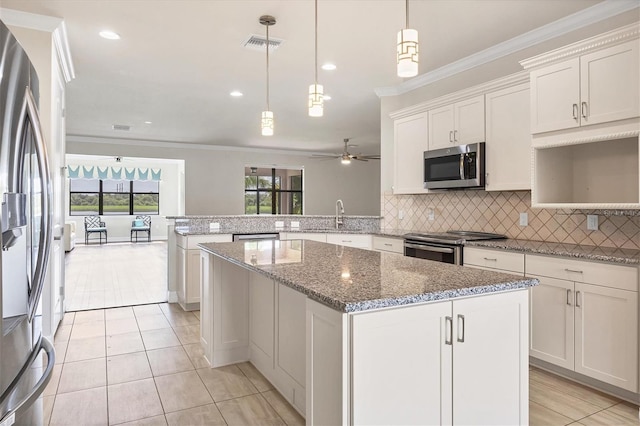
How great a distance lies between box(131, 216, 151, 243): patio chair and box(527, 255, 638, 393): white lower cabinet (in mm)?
11977

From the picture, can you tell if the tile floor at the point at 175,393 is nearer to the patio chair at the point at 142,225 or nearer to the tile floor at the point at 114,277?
the tile floor at the point at 114,277

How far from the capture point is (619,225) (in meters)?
2.93

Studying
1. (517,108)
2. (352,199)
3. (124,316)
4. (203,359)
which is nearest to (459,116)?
(517,108)

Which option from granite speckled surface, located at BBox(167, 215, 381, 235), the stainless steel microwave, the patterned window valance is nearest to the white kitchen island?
the stainless steel microwave

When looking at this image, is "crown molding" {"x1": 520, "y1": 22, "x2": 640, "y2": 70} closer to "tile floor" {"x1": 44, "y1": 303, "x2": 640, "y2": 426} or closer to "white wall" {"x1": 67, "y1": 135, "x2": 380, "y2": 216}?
"tile floor" {"x1": 44, "y1": 303, "x2": 640, "y2": 426}

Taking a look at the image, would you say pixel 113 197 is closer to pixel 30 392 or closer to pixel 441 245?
pixel 441 245

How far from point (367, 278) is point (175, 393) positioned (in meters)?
1.61

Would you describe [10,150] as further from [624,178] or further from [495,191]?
[495,191]

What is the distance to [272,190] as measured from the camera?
10.9 m

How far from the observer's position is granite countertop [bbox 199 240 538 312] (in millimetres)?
1421

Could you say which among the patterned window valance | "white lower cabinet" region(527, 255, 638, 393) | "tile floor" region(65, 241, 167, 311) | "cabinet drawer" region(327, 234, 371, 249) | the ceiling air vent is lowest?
"tile floor" region(65, 241, 167, 311)

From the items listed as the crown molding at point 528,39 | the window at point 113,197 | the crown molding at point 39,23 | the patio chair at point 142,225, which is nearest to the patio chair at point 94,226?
the window at point 113,197

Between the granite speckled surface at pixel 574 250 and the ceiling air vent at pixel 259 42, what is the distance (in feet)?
7.81

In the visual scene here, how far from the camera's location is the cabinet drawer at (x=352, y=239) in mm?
4773
